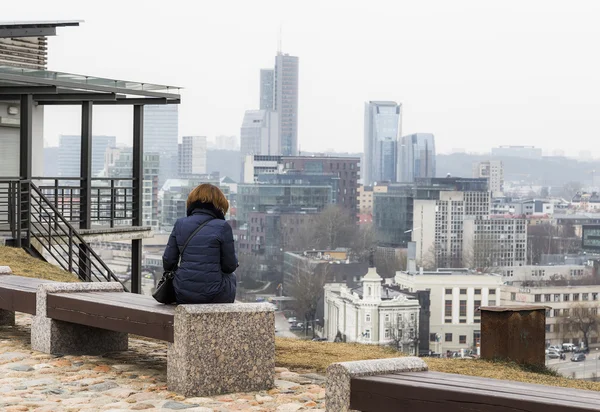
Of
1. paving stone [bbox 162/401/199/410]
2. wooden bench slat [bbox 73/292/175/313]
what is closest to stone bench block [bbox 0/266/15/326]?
wooden bench slat [bbox 73/292/175/313]

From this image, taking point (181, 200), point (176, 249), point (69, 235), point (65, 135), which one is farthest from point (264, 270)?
point (176, 249)

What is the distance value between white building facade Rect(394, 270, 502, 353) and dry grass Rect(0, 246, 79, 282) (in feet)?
384

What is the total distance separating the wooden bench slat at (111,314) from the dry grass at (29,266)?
541cm

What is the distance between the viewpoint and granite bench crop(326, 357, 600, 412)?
420 cm

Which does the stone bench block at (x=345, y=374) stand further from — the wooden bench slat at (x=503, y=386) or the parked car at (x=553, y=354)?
the parked car at (x=553, y=354)

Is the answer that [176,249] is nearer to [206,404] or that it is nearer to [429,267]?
[206,404]

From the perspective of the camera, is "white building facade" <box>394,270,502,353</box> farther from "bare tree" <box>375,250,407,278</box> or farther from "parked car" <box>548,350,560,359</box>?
"bare tree" <box>375,250,407,278</box>

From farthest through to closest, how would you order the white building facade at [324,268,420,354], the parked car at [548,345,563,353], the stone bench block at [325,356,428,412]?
the white building facade at [324,268,420,354] → the parked car at [548,345,563,353] → the stone bench block at [325,356,428,412]

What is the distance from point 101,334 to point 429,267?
157 metres

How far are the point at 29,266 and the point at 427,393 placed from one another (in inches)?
420

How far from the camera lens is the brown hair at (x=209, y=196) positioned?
22.1 feet

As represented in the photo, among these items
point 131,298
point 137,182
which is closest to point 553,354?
point 137,182

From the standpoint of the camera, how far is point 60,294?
7.94m

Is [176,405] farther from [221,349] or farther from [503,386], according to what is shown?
[503,386]
